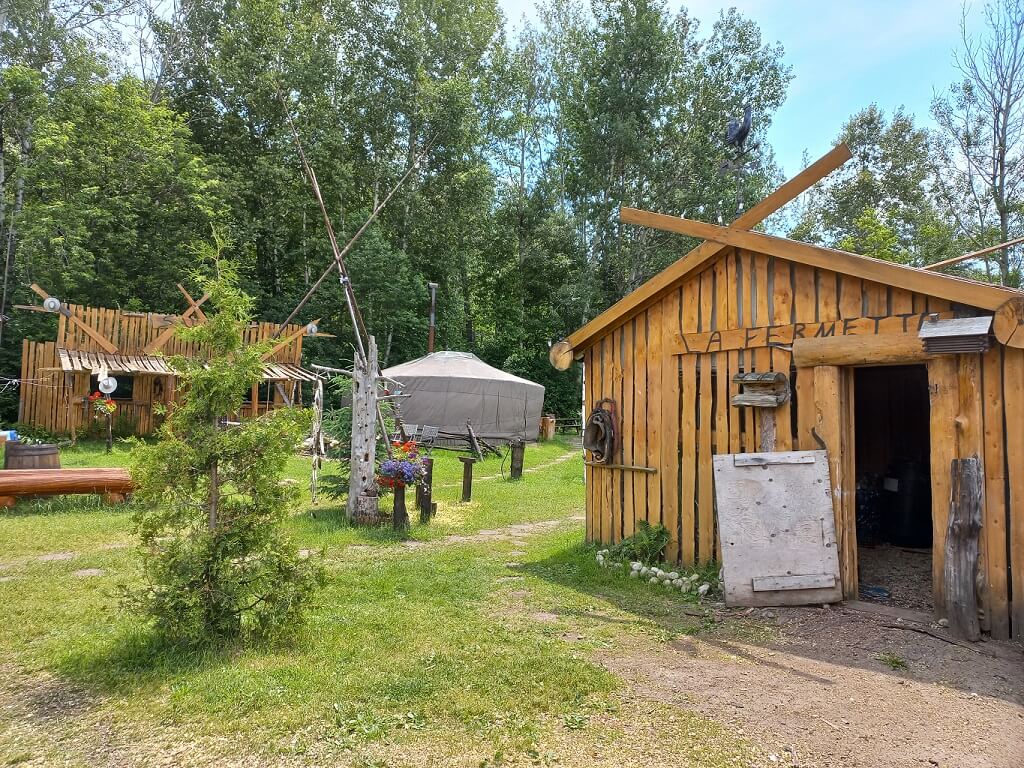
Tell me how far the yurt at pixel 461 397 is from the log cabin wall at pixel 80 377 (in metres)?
4.15

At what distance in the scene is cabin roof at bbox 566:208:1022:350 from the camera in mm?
4305

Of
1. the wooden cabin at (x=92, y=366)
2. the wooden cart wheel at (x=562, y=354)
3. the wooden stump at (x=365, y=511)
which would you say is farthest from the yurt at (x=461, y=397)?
the wooden cart wheel at (x=562, y=354)

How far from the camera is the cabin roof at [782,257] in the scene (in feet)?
14.1

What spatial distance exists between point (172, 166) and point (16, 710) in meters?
21.3

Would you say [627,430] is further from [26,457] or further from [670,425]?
[26,457]

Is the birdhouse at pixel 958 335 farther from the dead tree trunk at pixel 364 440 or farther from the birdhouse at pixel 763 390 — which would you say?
the dead tree trunk at pixel 364 440

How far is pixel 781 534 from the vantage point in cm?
504

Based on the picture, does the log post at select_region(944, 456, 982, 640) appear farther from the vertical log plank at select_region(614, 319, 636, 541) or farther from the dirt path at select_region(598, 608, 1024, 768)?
the vertical log plank at select_region(614, 319, 636, 541)

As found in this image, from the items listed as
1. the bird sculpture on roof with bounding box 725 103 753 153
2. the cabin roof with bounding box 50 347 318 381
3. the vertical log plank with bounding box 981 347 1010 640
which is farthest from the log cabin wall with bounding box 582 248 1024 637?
the cabin roof with bounding box 50 347 318 381

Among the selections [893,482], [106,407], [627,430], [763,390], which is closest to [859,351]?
[763,390]

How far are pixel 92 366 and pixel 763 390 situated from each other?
14438 mm

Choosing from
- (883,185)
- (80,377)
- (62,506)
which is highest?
(883,185)

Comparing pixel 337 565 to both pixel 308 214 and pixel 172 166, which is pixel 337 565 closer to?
pixel 172 166

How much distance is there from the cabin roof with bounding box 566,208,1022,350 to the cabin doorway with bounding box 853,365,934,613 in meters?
1.32
